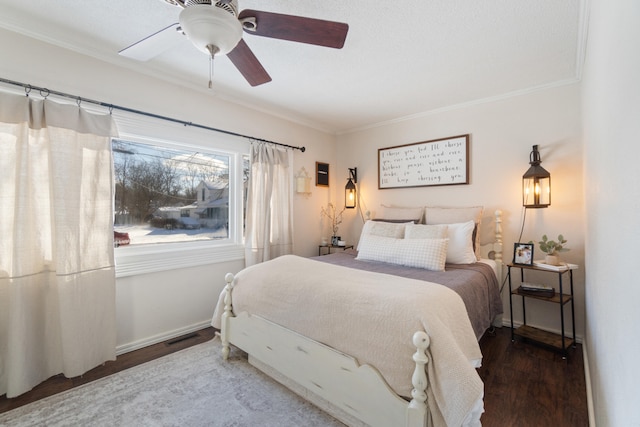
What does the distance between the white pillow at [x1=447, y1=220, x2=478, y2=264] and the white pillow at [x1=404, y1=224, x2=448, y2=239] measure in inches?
3.8

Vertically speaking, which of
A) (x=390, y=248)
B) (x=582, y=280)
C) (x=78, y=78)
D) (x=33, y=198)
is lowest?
(x=582, y=280)

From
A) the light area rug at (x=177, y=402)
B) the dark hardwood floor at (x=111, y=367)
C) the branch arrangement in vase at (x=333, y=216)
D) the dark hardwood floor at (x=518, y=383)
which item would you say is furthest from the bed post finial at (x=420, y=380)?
the branch arrangement in vase at (x=333, y=216)

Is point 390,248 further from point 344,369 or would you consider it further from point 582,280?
point 582,280

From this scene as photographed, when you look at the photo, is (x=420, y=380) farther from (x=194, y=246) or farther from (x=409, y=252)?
(x=194, y=246)

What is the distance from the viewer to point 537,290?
2451mm

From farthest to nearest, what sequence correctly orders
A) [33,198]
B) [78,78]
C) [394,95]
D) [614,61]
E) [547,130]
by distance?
[394,95] → [547,130] → [78,78] → [33,198] → [614,61]

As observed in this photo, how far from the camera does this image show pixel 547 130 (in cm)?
270

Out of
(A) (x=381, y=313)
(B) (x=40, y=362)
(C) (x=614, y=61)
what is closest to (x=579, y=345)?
(A) (x=381, y=313)

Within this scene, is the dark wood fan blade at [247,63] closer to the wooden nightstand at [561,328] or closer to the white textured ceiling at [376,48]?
the white textured ceiling at [376,48]

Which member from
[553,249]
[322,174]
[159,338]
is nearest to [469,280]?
[553,249]

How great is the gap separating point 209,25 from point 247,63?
20.4 inches

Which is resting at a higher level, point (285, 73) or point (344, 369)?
point (285, 73)

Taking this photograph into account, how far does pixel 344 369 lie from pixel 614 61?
1706mm

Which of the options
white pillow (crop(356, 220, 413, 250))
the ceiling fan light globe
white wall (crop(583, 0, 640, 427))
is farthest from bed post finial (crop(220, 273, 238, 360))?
white wall (crop(583, 0, 640, 427))
